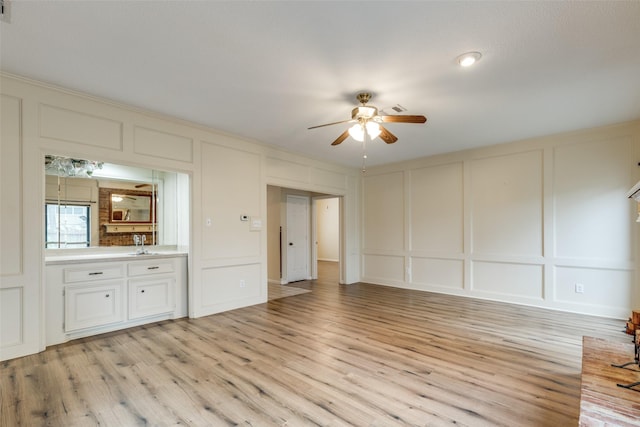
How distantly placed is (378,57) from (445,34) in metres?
0.52

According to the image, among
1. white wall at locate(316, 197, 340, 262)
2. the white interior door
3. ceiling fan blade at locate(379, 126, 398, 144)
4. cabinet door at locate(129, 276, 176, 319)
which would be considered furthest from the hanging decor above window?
white wall at locate(316, 197, 340, 262)

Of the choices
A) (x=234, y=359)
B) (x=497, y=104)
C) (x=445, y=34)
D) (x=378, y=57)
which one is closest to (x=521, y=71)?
(x=497, y=104)

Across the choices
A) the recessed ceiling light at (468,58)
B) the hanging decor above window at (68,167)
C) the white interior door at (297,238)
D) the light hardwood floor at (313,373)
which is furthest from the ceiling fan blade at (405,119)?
the white interior door at (297,238)

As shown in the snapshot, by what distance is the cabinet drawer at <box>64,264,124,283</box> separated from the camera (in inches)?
133

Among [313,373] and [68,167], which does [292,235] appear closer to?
[68,167]

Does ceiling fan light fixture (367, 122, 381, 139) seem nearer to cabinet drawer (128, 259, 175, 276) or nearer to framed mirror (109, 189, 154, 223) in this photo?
cabinet drawer (128, 259, 175, 276)

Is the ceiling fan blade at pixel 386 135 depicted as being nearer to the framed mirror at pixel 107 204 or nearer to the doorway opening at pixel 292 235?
the framed mirror at pixel 107 204

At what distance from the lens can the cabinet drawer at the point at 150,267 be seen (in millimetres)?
3850

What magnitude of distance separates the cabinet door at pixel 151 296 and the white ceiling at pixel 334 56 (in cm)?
212

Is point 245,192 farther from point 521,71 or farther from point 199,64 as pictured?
point 521,71

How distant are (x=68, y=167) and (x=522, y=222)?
645 cm

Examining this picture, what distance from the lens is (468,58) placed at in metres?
2.55

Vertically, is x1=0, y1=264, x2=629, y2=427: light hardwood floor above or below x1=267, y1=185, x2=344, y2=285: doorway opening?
below

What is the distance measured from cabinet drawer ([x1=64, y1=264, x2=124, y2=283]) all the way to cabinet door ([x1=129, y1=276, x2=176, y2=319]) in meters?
0.21
